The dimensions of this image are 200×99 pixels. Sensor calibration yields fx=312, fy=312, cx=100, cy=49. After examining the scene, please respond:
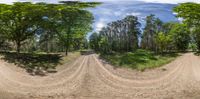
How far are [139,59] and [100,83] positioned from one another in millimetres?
1363

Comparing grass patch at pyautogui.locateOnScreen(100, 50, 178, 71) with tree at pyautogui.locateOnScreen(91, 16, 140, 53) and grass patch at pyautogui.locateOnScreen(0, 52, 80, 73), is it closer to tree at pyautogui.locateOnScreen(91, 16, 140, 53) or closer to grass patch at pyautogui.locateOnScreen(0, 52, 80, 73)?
tree at pyautogui.locateOnScreen(91, 16, 140, 53)

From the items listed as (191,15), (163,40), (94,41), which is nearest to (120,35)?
(94,41)

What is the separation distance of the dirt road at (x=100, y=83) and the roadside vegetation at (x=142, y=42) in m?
0.26

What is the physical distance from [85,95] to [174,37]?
246 cm

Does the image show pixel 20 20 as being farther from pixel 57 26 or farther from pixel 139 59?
pixel 139 59

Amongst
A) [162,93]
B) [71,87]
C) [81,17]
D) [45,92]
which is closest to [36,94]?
[45,92]

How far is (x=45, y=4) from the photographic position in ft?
23.9

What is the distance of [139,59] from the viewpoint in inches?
259

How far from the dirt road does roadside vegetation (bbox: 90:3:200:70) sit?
26cm

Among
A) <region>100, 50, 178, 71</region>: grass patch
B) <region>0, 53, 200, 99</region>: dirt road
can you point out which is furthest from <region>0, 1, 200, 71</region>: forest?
<region>0, 53, 200, 99</region>: dirt road

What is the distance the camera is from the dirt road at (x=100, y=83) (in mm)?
7129

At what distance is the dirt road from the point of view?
713cm

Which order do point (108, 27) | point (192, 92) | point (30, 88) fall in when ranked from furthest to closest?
point (192, 92) < point (30, 88) < point (108, 27)

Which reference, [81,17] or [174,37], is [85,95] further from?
[174,37]
